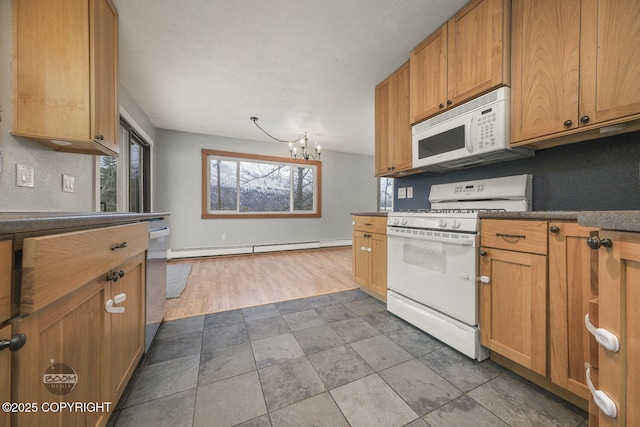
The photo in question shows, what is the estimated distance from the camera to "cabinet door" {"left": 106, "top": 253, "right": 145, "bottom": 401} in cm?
92

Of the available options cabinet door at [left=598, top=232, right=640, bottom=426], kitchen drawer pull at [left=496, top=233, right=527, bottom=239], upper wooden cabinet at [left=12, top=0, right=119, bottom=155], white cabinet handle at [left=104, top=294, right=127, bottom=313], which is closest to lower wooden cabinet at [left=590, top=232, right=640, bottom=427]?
cabinet door at [left=598, top=232, right=640, bottom=426]

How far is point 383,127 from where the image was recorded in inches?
100

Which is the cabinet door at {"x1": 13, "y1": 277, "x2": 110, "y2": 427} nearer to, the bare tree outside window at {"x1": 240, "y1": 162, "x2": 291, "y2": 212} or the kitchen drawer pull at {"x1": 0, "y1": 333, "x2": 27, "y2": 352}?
the kitchen drawer pull at {"x1": 0, "y1": 333, "x2": 27, "y2": 352}

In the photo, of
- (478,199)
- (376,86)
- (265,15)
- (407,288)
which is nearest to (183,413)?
(407,288)

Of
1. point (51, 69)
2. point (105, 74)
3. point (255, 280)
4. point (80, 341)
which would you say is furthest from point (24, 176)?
point (255, 280)

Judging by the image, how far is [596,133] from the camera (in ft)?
4.04

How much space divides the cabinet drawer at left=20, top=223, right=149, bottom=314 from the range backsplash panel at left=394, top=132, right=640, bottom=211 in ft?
7.54

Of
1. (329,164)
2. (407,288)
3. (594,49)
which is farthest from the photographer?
(329,164)

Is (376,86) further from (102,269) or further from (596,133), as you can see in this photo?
(102,269)

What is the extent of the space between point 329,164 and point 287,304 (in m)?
3.77

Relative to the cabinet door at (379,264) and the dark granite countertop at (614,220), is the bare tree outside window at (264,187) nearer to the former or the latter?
the cabinet door at (379,264)

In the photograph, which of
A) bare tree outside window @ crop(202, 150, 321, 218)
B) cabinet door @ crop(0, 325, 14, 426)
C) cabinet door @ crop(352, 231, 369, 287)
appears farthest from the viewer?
bare tree outside window @ crop(202, 150, 321, 218)

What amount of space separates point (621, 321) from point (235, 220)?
4597 millimetres

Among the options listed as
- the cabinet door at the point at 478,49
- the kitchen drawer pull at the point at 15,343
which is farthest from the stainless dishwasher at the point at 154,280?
the cabinet door at the point at 478,49
